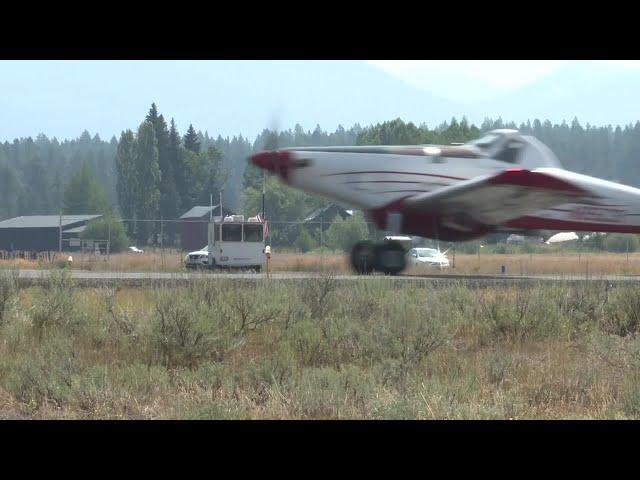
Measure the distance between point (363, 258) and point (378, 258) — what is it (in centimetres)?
42

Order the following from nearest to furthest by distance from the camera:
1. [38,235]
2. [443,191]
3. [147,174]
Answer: [443,191] < [38,235] < [147,174]

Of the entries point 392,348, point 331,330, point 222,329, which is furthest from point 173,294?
point 392,348

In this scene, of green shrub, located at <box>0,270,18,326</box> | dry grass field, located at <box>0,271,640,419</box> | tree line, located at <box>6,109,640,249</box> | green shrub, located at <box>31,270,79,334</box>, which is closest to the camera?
dry grass field, located at <box>0,271,640,419</box>

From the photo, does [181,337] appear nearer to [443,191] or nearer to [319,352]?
[319,352]

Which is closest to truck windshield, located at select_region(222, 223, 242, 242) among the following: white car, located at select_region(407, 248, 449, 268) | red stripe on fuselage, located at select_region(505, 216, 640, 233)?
white car, located at select_region(407, 248, 449, 268)

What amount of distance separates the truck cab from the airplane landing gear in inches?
306

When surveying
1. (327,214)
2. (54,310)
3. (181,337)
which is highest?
(327,214)

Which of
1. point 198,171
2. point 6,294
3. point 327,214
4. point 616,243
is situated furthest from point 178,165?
point 6,294

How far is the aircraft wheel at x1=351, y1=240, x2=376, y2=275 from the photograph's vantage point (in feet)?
77.1

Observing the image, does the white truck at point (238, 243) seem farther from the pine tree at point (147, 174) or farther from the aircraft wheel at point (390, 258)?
the pine tree at point (147, 174)

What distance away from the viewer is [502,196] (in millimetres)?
22375

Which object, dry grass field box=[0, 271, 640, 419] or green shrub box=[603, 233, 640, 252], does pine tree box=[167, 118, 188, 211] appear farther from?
dry grass field box=[0, 271, 640, 419]
